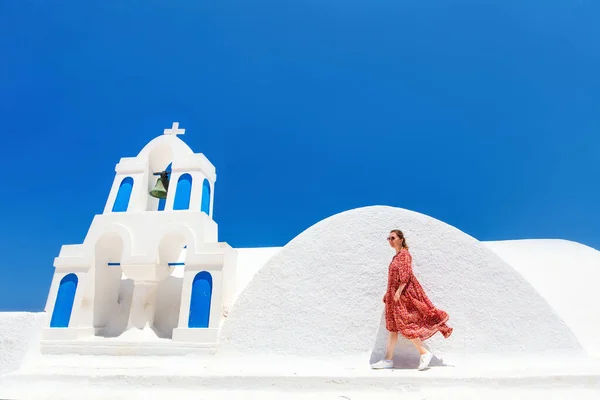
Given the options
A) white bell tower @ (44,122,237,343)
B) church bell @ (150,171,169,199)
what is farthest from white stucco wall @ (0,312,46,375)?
church bell @ (150,171,169,199)

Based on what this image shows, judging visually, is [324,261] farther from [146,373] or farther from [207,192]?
[207,192]

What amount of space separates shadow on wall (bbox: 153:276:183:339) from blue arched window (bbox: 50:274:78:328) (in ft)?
5.33

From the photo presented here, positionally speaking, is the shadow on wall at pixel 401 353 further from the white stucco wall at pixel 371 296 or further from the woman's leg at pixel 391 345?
the woman's leg at pixel 391 345

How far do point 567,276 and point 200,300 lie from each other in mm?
8537

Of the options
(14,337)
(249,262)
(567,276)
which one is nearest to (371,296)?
(14,337)

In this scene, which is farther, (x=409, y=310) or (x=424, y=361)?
(x=409, y=310)

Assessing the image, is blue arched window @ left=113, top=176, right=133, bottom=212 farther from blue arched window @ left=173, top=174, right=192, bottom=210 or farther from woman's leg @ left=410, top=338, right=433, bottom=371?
woman's leg @ left=410, top=338, right=433, bottom=371

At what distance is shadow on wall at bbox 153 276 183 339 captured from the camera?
320 inches

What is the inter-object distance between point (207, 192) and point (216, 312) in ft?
9.63

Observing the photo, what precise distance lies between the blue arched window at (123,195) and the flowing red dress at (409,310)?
6111 millimetres

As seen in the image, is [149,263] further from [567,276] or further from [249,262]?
[567,276]

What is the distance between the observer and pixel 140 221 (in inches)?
314

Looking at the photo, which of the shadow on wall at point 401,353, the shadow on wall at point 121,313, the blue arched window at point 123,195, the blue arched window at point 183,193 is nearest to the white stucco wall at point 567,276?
the shadow on wall at point 401,353

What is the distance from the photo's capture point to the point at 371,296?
547 centimetres
